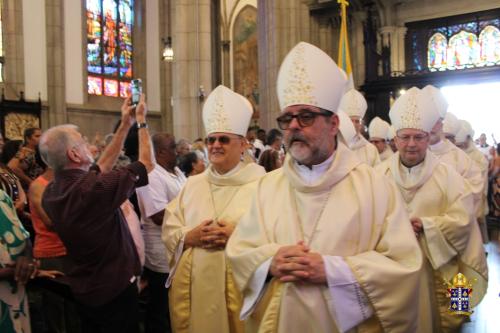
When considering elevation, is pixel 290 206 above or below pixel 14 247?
above

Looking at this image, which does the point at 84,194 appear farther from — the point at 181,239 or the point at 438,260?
the point at 438,260

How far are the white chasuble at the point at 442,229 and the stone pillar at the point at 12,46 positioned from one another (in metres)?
17.1

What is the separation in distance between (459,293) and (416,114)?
1.38 m

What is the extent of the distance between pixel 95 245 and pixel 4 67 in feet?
57.0

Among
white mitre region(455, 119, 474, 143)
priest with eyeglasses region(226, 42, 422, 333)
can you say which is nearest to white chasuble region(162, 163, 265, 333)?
priest with eyeglasses region(226, 42, 422, 333)

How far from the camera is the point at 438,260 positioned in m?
3.91

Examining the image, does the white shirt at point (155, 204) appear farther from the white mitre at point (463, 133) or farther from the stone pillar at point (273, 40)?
the stone pillar at point (273, 40)

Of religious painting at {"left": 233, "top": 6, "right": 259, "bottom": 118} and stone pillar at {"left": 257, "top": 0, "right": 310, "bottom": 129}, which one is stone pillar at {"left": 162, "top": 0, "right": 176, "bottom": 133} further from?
stone pillar at {"left": 257, "top": 0, "right": 310, "bottom": 129}

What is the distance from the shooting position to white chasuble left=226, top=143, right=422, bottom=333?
2.46m

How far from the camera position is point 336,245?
2564 millimetres

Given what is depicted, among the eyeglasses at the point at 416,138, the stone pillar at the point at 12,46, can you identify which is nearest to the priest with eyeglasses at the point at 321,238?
the eyeglasses at the point at 416,138

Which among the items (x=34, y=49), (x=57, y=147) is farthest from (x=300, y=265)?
(x=34, y=49)

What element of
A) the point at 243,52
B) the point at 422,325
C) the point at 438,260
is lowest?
the point at 422,325

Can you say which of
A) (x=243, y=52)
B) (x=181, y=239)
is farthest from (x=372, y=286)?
(x=243, y=52)
